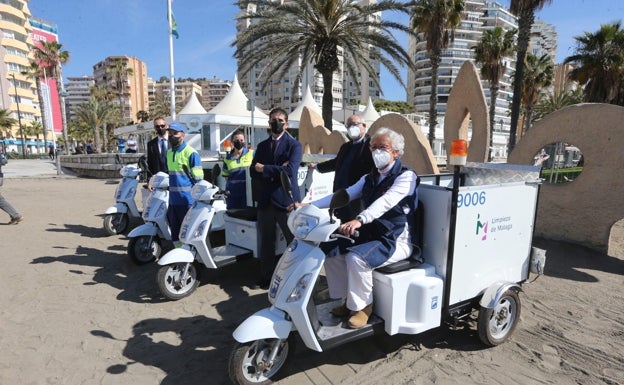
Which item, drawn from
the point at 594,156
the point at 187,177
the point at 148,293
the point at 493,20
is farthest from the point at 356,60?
the point at 493,20

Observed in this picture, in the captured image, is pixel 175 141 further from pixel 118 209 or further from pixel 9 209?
pixel 9 209

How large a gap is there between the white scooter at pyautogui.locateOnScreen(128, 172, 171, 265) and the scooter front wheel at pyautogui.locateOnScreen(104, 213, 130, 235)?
2252 mm

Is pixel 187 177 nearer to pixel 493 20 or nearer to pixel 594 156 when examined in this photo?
pixel 594 156

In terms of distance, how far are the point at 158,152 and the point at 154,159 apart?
180 mm

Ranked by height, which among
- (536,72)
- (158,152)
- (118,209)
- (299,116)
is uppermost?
(536,72)

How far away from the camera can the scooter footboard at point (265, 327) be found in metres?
2.41

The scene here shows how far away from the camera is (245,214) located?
4.89 meters

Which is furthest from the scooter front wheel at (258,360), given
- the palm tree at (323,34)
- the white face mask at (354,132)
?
the palm tree at (323,34)

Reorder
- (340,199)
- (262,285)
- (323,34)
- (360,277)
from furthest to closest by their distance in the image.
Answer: (323,34)
(262,285)
(360,277)
(340,199)

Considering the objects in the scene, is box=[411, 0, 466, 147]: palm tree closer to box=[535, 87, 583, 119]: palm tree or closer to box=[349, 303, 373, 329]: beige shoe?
box=[349, 303, 373, 329]: beige shoe

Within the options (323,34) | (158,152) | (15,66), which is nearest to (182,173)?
(158,152)

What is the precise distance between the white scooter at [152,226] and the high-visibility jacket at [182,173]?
499 millimetres

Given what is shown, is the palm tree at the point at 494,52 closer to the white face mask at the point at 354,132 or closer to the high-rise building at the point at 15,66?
the white face mask at the point at 354,132

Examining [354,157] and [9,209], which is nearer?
[354,157]
